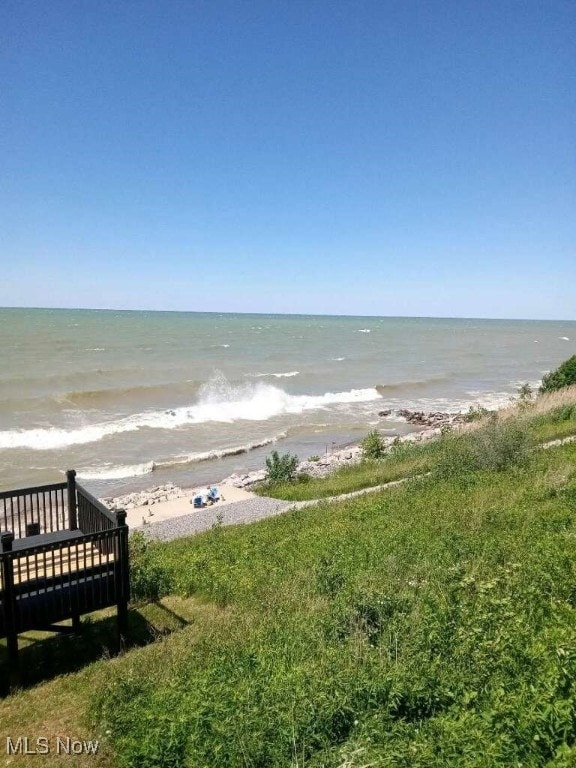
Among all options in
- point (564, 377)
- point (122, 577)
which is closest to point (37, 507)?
point (122, 577)

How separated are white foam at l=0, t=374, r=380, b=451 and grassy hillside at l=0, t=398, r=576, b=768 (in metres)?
19.7

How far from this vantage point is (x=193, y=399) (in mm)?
40719

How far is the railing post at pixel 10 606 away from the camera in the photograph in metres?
6.34

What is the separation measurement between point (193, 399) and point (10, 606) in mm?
34597

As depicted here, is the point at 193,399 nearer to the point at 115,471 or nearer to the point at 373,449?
the point at 115,471

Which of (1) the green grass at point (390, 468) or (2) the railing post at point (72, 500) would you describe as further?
(1) the green grass at point (390, 468)

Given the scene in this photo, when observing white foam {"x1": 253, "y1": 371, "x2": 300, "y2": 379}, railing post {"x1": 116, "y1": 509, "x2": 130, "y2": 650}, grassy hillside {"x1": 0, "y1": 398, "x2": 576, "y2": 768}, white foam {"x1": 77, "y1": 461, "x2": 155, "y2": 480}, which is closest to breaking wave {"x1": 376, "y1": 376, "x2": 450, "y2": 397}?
white foam {"x1": 253, "y1": 371, "x2": 300, "y2": 379}

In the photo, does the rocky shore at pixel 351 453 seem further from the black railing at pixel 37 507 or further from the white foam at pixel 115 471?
the black railing at pixel 37 507

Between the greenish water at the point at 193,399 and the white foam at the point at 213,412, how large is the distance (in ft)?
0.30

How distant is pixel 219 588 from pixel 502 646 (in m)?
5.08

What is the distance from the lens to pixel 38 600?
6.69m

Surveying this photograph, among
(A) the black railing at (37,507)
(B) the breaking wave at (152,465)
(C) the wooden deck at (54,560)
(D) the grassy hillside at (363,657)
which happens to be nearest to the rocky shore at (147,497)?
(B) the breaking wave at (152,465)

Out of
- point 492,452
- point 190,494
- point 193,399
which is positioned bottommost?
point 190,494

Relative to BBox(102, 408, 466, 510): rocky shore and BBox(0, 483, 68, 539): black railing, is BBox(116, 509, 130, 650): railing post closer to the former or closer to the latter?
BBox(0, 483, 68, 539): black railing
